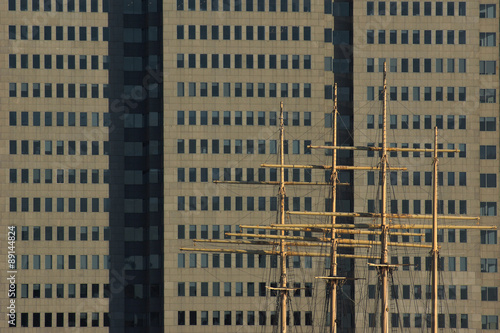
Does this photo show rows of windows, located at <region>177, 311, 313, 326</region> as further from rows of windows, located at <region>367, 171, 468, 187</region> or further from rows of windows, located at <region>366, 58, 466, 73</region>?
rows of windows, located at <region>366, 58, 466, 73</region>

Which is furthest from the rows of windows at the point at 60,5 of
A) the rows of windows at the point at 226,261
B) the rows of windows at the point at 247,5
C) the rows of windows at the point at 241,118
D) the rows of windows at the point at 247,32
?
the rows of windows at the point at 226,261

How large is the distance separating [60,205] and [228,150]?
22817mm

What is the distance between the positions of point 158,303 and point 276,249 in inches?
664

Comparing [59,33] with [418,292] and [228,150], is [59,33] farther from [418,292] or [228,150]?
[418,292]

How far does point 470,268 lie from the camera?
16862 cm

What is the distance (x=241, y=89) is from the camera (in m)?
170

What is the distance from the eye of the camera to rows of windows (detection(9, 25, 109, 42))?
561 feet

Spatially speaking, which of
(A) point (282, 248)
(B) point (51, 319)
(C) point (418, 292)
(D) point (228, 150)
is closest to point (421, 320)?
(C) point (418, 292)

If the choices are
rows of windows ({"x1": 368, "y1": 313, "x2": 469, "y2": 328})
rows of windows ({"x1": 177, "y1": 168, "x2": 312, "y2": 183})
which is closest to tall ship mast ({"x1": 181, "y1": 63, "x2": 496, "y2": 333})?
rows of windows ({"x1": 368, "y1": 313, "x2": 469, "y2": 328})

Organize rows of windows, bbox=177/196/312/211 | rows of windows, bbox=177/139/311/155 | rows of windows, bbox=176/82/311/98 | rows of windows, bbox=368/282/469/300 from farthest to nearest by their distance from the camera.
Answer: rows of windows, bbox=176/82/311/98
rows of windows, bbox=177/139/311/155
rows of windows, bbox=177/196/312/211
rows of windows, bbox=368/282/469/300

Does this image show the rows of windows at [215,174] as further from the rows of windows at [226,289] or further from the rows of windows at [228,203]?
the rows of windows at [226,289]

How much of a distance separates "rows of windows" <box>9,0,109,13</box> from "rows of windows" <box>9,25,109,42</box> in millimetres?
2331

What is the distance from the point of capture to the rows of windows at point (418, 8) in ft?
561

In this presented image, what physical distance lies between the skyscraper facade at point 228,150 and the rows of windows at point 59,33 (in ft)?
0.59
